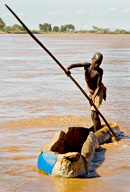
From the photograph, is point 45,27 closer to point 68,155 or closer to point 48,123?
point 48,123

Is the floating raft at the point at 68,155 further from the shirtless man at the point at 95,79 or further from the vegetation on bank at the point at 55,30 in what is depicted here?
the vegetation on bank at the point at 55,30

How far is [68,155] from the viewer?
18.3ft

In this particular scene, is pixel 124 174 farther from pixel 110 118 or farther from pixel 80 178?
pixel 110 118

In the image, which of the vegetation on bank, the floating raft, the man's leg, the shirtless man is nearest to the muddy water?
the floating raft

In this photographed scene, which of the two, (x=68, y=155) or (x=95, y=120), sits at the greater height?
(x=68, y=155)

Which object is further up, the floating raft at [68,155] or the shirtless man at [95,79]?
the shirtless man at [95,79]

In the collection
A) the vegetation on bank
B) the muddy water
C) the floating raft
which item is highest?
the floating raft

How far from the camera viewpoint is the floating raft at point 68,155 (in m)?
5.62

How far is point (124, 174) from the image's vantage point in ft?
19.8

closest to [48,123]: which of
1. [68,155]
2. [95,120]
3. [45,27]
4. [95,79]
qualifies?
[95,120]

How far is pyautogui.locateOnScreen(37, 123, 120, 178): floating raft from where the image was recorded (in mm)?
5621

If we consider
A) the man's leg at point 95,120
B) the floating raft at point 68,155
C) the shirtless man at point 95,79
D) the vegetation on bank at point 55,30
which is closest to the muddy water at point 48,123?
the floating raft at point 68,155

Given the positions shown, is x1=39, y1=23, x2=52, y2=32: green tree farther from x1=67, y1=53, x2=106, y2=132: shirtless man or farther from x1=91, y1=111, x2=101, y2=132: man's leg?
x1=67, y1=53, x2=106, y2=132: shirtless man

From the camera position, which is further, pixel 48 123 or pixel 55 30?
pixel 55 30
